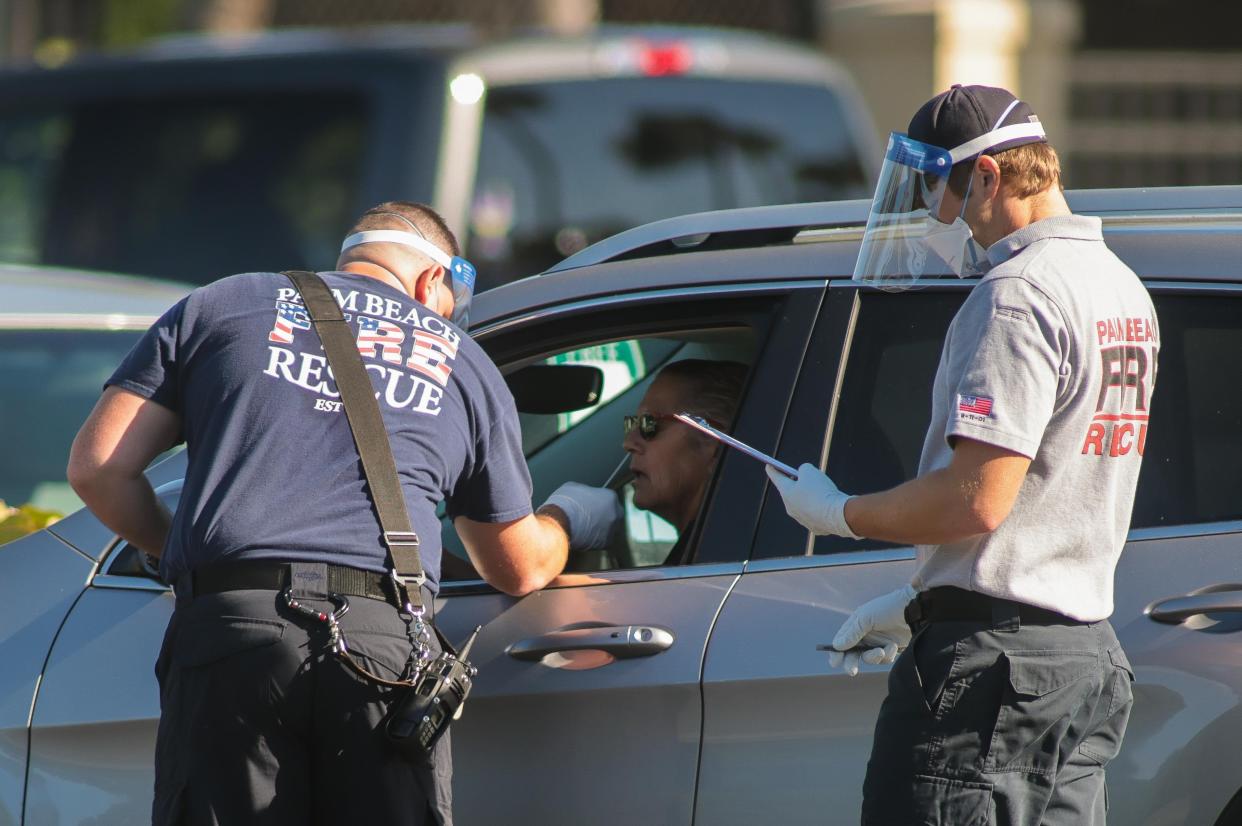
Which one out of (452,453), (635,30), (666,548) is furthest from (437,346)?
(635,30)

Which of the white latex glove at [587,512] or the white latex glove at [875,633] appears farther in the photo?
the white latex glove at [587,512]

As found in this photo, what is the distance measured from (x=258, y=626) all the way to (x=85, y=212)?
5.48m

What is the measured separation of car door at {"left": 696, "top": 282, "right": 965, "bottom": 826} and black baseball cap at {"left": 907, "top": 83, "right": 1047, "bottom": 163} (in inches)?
17.7

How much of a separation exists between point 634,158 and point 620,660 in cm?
449

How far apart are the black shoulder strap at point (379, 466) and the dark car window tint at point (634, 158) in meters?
3.99

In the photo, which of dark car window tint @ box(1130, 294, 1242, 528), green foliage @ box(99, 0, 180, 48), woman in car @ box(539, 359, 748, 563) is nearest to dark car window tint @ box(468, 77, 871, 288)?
woman in car @ box(539, 359, 748, 563)

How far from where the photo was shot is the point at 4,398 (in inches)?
183

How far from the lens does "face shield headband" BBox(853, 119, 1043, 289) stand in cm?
239

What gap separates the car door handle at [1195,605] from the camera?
2523mm

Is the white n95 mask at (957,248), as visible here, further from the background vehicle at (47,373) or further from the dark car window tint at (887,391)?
the background vehicle at (47,373)

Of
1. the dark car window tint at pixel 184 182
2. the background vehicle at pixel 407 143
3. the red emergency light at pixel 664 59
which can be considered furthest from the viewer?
the red emergency light at pixel 664 59

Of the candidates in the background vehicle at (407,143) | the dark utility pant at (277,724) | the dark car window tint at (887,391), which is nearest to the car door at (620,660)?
the dark car window tint at (887,391)

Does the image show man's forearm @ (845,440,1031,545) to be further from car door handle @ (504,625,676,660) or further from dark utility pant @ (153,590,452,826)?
dark utility pant @ (153,590,452,826)

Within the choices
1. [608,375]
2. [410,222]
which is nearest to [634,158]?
[608,375]
